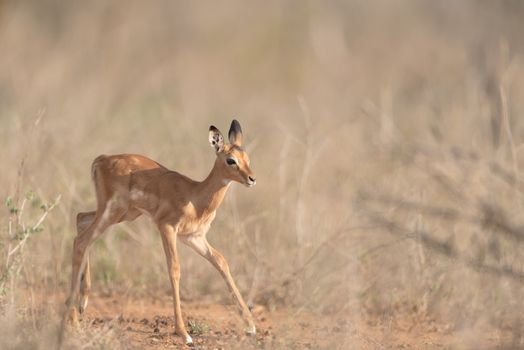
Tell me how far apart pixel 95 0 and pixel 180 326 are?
1695 centimetres

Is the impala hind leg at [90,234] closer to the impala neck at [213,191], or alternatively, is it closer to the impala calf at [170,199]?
the impala calf at [170,199]

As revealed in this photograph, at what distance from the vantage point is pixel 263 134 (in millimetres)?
14969

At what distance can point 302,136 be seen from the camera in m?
15.5

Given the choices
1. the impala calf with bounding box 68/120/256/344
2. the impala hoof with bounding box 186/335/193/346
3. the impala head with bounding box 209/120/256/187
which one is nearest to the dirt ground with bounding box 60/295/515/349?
the impala hoof with bounding box 186/335/193/346

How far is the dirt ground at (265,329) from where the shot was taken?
6.85 m

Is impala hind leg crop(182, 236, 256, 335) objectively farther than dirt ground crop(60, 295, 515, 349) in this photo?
Yes

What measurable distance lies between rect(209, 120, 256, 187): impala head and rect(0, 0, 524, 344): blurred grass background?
863mm

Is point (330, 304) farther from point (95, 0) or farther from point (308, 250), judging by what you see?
point (95, 0)

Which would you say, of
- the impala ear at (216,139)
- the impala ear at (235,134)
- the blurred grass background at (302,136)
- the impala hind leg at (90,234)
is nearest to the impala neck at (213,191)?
the impala ear at (216,139)

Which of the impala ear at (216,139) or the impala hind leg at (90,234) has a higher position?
Answer: the impala ear at (216,139)

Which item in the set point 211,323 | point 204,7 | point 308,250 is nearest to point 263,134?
point 308,250

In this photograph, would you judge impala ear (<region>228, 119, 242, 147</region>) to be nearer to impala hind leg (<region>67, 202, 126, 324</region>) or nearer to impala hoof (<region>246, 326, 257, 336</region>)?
impala hind leg (<region>67, 202, 126, 324</region>)

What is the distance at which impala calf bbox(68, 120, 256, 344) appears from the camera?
289 inches

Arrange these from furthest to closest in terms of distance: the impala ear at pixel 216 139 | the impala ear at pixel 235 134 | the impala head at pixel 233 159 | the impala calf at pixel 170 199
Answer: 1. the impala ear at pixel 235 134
2. the impala ear at pixel 216 139
3. the impala calf at pixel 170 199
4. the impala head at pixel 233 159
